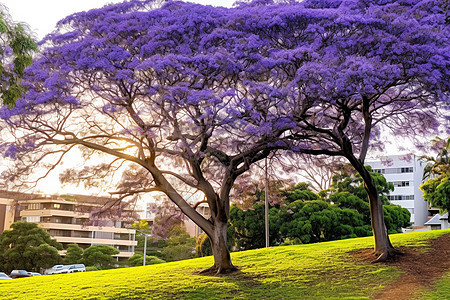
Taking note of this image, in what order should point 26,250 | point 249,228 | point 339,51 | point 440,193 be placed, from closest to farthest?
point 339,51, point 440,193, point 249,228, point 26,250

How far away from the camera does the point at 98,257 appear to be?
63094 millimetres

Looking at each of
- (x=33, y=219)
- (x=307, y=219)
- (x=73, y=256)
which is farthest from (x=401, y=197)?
(x=307, y=219)

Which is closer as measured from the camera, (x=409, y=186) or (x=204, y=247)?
(x=204, y=247)

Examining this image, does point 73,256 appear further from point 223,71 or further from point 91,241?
point 223,71

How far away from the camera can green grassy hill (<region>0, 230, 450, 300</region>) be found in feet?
59.6

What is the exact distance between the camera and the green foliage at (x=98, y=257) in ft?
208

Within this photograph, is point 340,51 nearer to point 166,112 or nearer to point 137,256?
point 166,112

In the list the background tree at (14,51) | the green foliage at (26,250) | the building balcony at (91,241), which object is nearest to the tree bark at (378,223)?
the background tree at (14,51)

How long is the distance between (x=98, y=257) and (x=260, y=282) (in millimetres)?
46091

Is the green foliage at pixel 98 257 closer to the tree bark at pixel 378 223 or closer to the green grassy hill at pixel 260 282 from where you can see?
the green grassy hill at pixel 260 282

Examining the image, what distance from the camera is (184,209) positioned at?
21656 millimetres

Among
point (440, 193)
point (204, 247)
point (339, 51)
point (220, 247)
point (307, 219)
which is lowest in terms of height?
point (220, 247)

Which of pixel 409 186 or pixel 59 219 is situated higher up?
pixel 409 186

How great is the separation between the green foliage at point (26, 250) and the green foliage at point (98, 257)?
684cm
